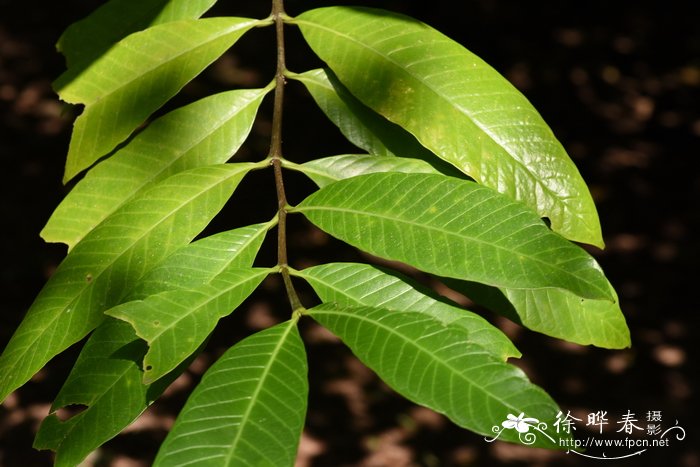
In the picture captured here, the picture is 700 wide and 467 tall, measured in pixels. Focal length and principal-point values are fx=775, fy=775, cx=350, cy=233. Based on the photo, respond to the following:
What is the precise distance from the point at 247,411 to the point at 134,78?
69 cm

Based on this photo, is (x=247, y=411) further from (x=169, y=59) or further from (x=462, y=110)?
(x=169, y=59)

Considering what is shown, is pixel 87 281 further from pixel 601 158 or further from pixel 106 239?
pixel 601 158

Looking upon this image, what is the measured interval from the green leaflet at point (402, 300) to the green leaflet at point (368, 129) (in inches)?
11.5

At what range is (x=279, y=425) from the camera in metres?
0.77

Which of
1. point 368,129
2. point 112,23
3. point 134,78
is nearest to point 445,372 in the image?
point 368,129

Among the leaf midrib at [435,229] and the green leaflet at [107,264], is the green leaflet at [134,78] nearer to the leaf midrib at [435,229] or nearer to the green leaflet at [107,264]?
the green leaflet at [107,264]

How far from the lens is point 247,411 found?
78cm

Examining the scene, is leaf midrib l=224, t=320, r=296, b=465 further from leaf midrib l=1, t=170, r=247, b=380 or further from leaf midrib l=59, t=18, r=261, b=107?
leaf midrib l=59, t=18, r=261, b=107

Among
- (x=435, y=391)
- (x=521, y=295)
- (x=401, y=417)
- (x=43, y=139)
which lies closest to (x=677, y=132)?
(x=401, y=417)

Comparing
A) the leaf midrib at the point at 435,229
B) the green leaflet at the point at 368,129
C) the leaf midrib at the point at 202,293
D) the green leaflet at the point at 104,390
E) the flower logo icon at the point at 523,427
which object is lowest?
the green leaflet at the point at 104,390

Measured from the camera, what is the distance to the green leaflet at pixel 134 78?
1.23 m

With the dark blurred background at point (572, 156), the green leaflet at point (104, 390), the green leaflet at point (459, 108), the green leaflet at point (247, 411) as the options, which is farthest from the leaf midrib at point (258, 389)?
the dark blurred background at point (572, 156)

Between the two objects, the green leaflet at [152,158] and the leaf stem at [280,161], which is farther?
the green leaflet at [152,158]

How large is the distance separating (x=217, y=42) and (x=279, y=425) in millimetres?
733
